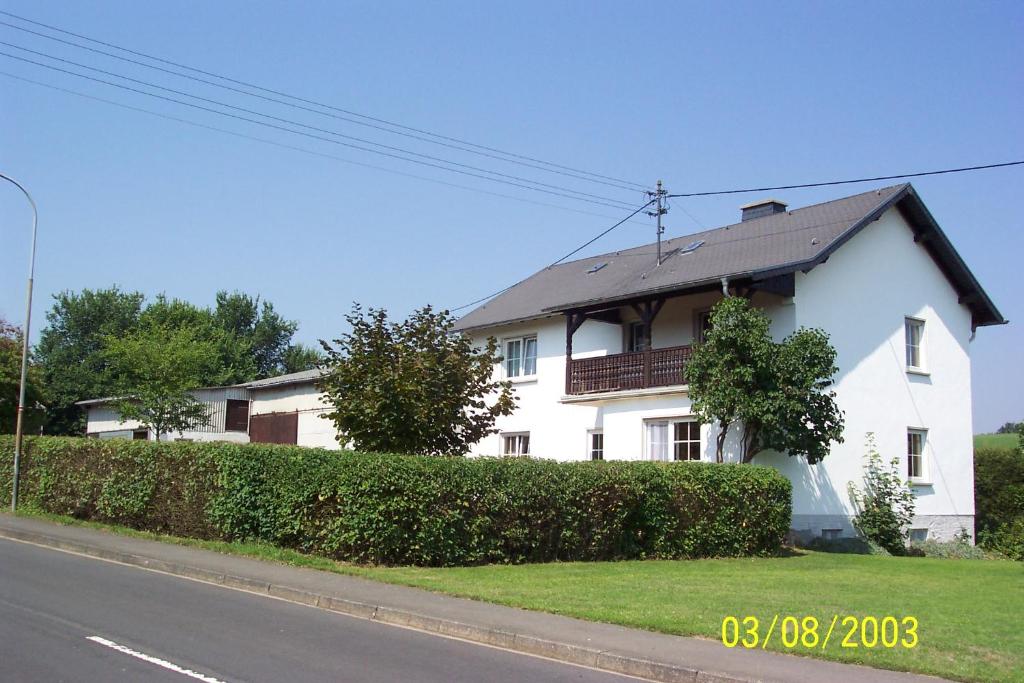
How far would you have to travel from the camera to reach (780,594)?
12.6 meters

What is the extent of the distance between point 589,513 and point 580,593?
3968 millimetres

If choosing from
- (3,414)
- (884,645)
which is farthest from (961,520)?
(3,414)

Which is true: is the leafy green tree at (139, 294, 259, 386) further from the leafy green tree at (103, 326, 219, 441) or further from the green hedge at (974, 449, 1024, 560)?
the green hedge at (974, 449, 1024, 560)

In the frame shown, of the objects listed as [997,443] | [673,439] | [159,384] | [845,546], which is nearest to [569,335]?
[673,439]

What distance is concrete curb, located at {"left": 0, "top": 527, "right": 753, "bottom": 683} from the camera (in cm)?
850

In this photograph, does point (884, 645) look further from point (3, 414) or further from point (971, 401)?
point (3, 414)

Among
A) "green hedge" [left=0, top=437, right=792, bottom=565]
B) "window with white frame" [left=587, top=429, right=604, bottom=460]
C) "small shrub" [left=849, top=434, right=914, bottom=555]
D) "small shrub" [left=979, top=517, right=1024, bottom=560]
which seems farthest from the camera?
"window with white frame" [left=587, top=429, right=604, bottom=460]

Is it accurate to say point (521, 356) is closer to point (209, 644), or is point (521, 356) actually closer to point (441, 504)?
point (441, 504)

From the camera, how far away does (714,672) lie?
8.21 m

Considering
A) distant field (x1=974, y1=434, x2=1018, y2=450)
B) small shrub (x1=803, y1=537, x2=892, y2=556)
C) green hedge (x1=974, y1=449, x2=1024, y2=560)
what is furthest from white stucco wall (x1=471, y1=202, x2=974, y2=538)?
distant field (x1=974, y1=434, x2=1018, y2=450)

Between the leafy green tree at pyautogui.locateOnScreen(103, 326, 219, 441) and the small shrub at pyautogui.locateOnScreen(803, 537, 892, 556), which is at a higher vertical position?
the leafy green tree at pyautogui.locateOnScreen(103, 326, 219, 441)

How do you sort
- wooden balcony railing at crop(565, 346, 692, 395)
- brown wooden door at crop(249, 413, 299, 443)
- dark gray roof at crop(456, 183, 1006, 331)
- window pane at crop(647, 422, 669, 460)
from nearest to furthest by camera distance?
dark gray roof at crop(456, 183, 1006, 331)
wooden balcony railing at crop(565, 346, 692, 395)
window pane at crop(647, 422, 669, 460)
brown wooden door at crop(249, 413, 299, 443)

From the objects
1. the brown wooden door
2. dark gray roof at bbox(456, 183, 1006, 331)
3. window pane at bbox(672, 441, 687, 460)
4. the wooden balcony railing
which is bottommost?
window pane at bbox(672, 441, 687, 460)

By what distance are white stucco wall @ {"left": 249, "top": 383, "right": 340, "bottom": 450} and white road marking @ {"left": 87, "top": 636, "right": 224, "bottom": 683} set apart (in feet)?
92.3
